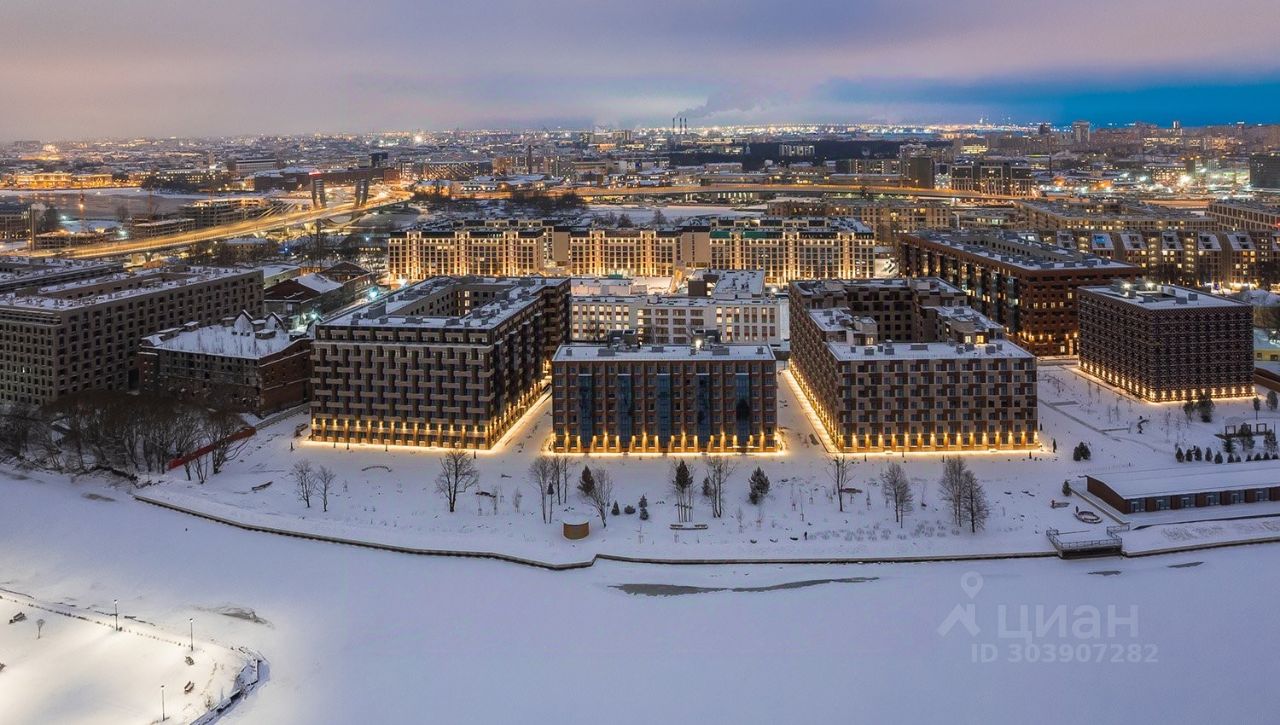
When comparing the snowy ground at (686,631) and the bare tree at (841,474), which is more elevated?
the bare tree at (841,474)

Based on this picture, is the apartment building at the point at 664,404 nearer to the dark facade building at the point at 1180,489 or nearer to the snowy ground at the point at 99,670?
the dark facade building at the point at 1180,489

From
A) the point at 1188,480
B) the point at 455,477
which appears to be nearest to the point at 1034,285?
the point at 1188,480

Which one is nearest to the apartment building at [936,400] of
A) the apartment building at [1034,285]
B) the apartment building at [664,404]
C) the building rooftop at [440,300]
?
the apartment building at [664,404]

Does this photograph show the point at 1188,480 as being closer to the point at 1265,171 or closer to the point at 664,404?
the point at 664,404

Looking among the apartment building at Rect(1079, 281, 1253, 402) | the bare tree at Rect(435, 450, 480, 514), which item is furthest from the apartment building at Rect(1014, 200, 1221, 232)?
the bare tree at Rect(435, 450, 480, 514)

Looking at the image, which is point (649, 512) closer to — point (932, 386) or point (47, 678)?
point (932, 386)

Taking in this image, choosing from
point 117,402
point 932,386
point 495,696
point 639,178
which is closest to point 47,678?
point 495,696

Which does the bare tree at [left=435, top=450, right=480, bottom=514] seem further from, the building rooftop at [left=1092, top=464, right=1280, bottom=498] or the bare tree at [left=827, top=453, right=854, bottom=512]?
the building rooftop at [left=1092, top=464, right=1280, bottom=498]
